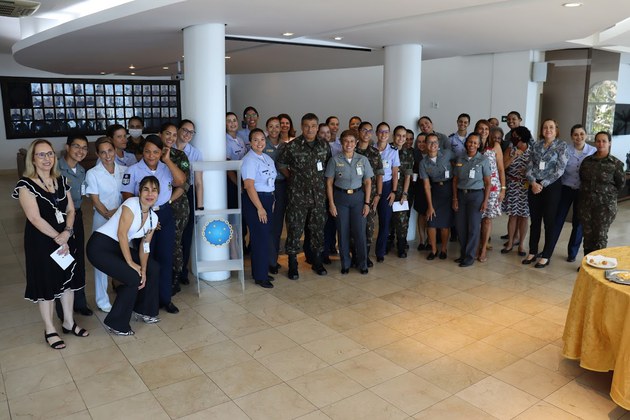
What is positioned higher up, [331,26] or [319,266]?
[331,26]

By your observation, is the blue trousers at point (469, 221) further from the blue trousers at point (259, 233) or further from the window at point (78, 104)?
the window at point (78, 104)

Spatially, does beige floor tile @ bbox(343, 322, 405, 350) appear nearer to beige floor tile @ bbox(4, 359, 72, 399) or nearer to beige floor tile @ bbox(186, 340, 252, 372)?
beige floor tile @ bbox(186, 340, 252, 372)

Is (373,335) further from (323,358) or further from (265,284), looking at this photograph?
(265,284)

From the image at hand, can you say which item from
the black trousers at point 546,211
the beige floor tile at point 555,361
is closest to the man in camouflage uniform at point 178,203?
the beige floor tile at point 555,361

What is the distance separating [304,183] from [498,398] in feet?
9.57

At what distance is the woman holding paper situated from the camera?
149 inches

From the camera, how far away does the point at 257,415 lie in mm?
3184

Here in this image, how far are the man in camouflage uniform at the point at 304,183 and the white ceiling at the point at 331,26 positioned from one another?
3.86 feet

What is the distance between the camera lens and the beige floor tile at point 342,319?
450 cm

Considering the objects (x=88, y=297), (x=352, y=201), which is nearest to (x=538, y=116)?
(x=352, y=201)

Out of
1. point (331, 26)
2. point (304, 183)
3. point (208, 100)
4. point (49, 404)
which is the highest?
point (331, 26)

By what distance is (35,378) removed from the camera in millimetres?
3631

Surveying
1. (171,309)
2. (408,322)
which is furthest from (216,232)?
(408,322)

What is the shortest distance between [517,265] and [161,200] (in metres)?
4.15
